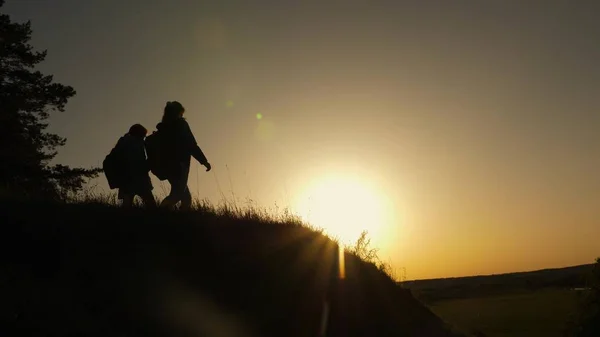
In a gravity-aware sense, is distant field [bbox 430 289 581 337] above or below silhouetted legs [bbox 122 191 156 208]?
above

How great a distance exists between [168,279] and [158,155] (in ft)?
11.3

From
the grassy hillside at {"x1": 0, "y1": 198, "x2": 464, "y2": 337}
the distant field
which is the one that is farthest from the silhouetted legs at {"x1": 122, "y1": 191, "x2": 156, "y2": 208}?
the distant field

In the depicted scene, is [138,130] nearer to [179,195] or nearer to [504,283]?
[179,195]

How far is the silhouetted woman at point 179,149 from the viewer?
9469mm

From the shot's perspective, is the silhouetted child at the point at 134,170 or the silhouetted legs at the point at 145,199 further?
the silhouetted child at the point at 134,170

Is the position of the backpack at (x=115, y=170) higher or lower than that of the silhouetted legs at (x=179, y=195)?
higher

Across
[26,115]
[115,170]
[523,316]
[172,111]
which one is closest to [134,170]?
[115,170]

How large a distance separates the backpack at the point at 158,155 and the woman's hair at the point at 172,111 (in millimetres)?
299

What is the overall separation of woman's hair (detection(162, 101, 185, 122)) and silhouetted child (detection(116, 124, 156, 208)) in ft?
2.03

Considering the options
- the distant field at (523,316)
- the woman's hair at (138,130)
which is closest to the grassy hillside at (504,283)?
the distant field at (523,316)

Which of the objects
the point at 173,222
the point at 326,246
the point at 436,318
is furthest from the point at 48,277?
the point at 436,318

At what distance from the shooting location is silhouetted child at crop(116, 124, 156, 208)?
9484 millimetres

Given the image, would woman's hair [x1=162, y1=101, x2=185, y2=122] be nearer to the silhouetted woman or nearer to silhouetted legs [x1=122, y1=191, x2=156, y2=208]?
the silhouetted woman

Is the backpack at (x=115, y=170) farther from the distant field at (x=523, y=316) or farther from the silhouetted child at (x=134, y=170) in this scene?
the distant field at (x=523, y=316)
